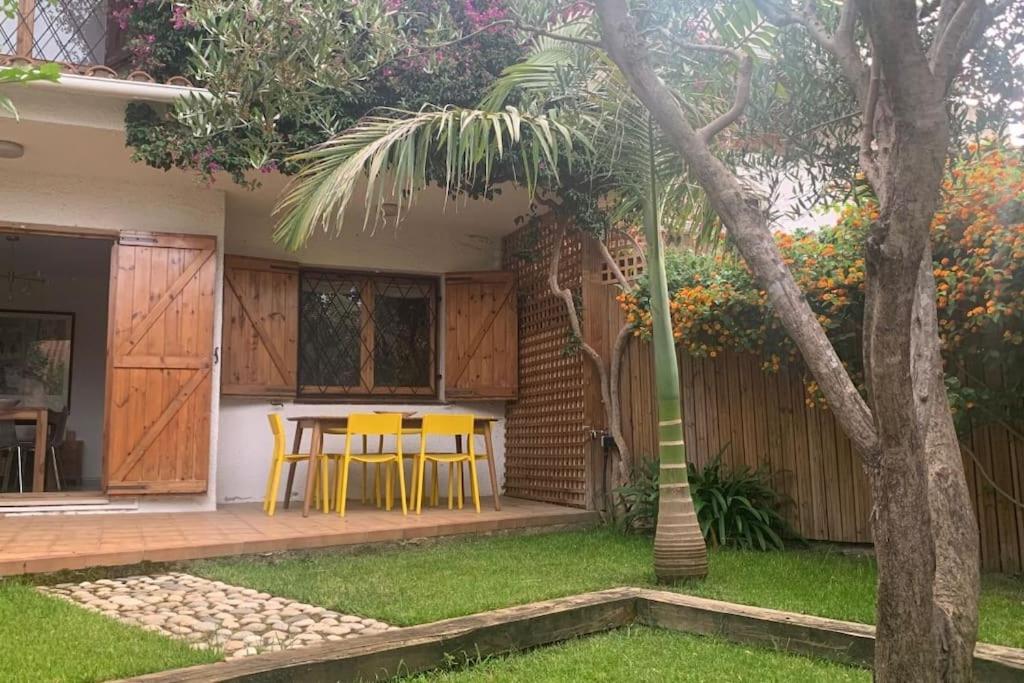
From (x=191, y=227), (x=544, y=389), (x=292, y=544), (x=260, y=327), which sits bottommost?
(x=292, y=544)

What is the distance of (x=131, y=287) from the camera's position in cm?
589

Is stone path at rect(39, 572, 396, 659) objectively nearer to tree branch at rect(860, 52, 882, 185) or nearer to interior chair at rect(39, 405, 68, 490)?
tree branch at rect(860, 52, 882, 185)

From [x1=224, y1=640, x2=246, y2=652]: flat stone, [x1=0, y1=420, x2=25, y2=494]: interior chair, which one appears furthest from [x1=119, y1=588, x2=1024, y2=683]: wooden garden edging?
[x1=0, y1=420, x2=25, y2=494]: interior chair

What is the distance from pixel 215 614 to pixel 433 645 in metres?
1.21

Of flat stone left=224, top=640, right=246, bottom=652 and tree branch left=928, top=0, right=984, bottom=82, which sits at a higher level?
tree branch left=928, top=0, right=984, bottom=82

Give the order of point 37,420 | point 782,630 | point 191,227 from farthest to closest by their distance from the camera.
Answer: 1. point 37,420
2. point 191,227
3. point 782,630

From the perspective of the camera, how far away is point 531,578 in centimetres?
383

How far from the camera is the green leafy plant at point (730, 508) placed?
4793 mm

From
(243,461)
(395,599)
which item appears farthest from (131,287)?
(395,599)

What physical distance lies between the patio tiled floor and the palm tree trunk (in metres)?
1.89

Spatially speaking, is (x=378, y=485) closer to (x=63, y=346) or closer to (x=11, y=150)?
(x=11, y=150)

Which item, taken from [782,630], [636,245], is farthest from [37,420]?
[782,630]

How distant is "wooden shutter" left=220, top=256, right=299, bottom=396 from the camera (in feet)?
21.7

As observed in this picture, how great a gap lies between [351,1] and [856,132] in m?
2.16
